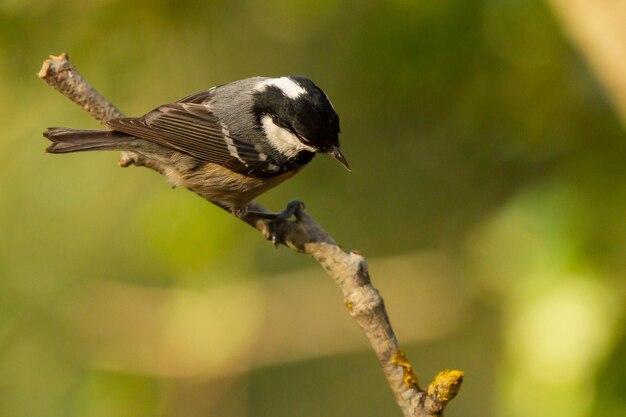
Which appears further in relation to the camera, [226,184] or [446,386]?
[226,184]

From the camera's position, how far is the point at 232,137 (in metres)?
3.23

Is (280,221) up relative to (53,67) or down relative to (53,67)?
down

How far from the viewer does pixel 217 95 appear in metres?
3.25

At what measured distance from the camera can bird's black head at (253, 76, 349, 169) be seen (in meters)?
2.87

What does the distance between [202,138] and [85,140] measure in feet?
1.47

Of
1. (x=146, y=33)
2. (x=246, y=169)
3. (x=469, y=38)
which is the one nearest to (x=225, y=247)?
(x=246, y=169)

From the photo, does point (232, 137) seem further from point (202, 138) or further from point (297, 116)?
point (297, 116)

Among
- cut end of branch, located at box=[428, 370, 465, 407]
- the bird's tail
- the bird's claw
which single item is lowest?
cut end of branch, located at box=[428, 370, 465, 407]

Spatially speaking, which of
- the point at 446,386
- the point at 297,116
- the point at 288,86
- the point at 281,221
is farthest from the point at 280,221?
the point at 446,386

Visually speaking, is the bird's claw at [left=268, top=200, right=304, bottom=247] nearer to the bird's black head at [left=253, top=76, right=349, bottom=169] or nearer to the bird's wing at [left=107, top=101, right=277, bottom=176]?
the bird's black head at [left=253, top=76, right=349, bottom=169]

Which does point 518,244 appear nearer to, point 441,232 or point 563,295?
point 563,295

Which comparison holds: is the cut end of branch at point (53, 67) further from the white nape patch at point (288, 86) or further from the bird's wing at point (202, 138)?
the white nape patch at point (288, 86)

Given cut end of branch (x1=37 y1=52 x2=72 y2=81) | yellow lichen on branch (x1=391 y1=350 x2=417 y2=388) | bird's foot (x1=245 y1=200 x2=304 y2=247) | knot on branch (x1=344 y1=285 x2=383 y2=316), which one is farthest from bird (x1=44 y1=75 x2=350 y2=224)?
yellow lichen on branch (x1=391 y1=350 x2=417 y2=388)

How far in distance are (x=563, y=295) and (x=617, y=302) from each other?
0.17 metres
